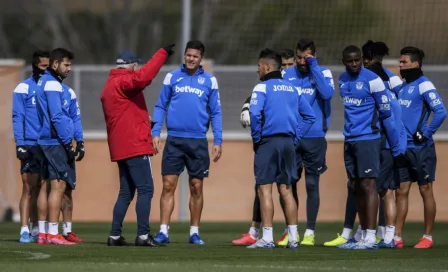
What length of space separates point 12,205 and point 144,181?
8.04 meters

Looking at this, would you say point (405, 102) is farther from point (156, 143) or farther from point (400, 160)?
point (156, 143)

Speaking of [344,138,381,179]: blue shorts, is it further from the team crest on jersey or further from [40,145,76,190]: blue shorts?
[40,145,76,190]: blue shorts

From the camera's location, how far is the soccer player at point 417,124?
648 inches

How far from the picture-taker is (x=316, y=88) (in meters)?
16.5

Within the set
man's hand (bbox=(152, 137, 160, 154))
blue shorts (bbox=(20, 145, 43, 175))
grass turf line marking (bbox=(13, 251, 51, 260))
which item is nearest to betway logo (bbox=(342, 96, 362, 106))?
man's hand (bbox=(152, 137, 160, 154))

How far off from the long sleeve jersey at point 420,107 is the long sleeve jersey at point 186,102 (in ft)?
7.31

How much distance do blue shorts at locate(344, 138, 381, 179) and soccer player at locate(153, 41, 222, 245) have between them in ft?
5.35

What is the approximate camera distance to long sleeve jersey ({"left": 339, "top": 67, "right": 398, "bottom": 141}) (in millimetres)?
15641

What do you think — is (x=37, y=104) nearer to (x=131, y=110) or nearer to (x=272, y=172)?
(x=131, y=110)

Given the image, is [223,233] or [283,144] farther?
[223,233]

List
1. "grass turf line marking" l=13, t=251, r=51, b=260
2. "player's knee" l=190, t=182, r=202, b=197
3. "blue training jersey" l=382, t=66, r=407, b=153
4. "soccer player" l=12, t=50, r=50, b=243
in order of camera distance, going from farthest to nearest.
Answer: "soccer player" l=12, t=50, r=50, b=243 → "player's knee" l=190, t=182, r=202, b=197 → "blue training jersey" l=382, t=66, r=407, b=153 → "grass turf line marking" l=13, t=251, r=51, b=260

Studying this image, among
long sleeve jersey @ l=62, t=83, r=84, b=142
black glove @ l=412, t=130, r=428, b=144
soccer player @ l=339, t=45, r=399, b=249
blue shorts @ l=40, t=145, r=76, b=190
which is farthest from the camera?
long sleeve jersey @ l=62, t=83, r=84, b=142

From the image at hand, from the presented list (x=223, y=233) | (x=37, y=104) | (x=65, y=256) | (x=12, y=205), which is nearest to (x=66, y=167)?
(x=37, y=104)

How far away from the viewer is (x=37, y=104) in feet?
54.6
